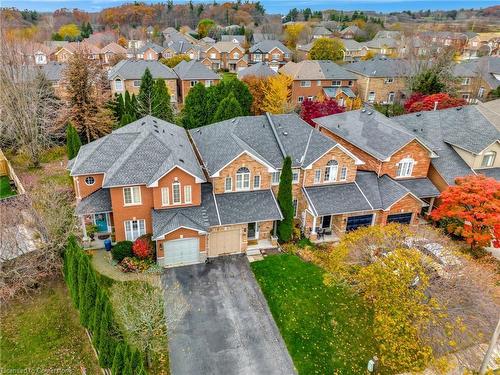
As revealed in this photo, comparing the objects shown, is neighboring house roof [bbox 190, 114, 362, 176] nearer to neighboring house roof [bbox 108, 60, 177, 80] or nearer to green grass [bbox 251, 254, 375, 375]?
green grass [bbox 251, 254, 375, 375]

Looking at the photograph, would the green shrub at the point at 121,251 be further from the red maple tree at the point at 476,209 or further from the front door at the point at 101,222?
the red maple tree at the point at 476,209

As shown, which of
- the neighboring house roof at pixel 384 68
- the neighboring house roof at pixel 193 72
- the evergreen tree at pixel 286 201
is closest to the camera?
the evergreen tree at pixel 286 201

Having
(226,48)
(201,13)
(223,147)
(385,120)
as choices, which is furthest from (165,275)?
(201,13)

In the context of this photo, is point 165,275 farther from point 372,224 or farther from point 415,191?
point 415,191

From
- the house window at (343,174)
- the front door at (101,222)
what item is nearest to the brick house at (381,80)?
the house window at (343,174)

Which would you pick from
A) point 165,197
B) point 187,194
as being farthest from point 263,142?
point 165,197

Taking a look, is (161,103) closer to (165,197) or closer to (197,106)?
(197,106)
